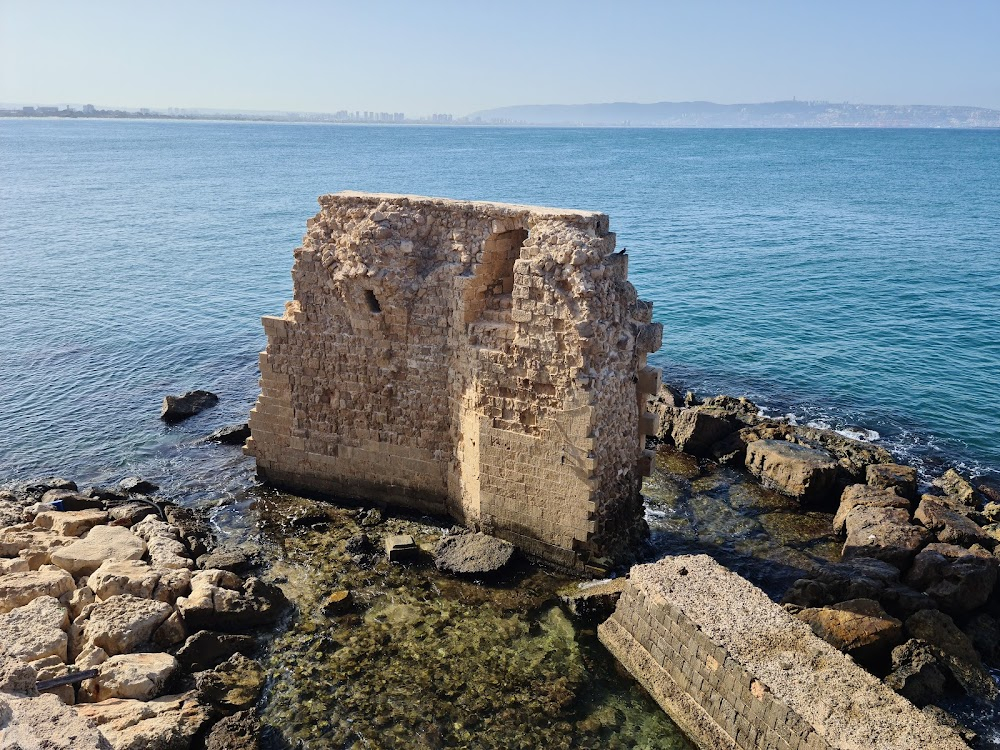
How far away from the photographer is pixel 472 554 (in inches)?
470

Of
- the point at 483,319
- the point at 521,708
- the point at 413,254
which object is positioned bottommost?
the point at 521,708

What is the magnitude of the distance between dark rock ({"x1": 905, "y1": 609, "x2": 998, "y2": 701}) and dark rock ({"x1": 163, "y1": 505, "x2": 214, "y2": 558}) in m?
10.3

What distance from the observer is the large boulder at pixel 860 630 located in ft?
31.3

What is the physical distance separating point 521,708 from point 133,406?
1373 cm

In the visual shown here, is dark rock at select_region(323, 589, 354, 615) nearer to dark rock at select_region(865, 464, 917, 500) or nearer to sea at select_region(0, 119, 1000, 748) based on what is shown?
sea at select_region(0, 119, 1000, 748)

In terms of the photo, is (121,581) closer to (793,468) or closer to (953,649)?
(953,649)

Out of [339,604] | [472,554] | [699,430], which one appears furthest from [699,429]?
[339,604]

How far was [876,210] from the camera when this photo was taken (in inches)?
1778

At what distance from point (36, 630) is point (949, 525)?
42.6ft

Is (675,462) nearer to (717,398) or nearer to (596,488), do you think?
(717,398)

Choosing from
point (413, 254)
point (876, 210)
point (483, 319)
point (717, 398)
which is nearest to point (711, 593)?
point (483, 319)

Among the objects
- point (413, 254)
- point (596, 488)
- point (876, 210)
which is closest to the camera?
point (596, 488)

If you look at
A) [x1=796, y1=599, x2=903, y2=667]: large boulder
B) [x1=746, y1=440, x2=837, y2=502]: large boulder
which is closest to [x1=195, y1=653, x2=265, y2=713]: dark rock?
[x1=796, y1=599, x2=903, y2=667]: large boulder

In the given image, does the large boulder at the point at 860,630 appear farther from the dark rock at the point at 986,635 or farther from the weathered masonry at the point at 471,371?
the weathered masonry at the point at 471,371
